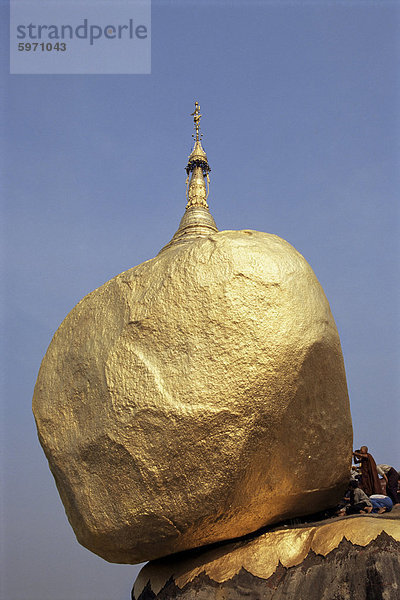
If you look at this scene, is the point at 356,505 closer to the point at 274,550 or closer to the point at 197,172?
the point at 274,550

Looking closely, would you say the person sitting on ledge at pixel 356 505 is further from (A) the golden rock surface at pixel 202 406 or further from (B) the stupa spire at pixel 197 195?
(B) the stupa spire at pixel 197 195

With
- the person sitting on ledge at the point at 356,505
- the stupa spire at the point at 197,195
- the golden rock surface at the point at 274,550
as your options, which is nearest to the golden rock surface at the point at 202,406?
the golden rock surface at the point at 274,550

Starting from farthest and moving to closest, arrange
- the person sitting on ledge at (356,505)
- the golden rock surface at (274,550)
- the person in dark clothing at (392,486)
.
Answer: the person in dark clothing at (392,486)
the person sitting on ledge at (356,505)
the golden rock surface at (274,550)

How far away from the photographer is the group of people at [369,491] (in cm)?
481

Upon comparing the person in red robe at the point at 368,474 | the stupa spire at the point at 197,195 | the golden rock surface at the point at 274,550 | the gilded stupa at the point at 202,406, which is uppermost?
the stupa spire at the point at 197,195

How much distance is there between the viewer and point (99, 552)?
14.3 ft

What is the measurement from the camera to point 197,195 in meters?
14.5

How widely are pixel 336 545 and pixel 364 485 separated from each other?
2210mm

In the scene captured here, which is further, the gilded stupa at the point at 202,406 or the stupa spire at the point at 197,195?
the stupa spire at the point at 197,195

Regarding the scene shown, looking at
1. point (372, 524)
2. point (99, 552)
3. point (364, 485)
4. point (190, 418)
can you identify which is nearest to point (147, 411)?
point (190, 418)

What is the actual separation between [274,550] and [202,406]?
1.39 m

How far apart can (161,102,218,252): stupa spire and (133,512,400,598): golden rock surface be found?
8422 mm

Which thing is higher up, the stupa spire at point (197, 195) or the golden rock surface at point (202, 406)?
the stupa spire at point (197, 195)

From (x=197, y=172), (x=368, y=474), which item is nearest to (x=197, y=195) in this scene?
(x=197, y=172)
